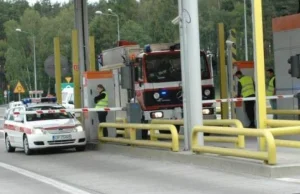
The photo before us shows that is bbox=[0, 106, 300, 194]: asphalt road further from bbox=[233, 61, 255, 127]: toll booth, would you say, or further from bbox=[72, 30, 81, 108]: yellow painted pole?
bbox=[233, 61, 255, 127]: toll booth

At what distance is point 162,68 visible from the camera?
19266 millimetres

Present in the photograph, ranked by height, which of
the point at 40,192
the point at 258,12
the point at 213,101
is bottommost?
the point at 40,192

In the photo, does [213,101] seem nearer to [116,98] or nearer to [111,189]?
[116,98]

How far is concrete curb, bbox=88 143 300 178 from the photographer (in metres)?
11.3

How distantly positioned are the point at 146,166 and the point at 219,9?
268 ft

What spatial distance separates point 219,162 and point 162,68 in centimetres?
685

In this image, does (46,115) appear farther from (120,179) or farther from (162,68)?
(120,179)

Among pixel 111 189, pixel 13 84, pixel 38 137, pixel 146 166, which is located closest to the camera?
pixel 111 189

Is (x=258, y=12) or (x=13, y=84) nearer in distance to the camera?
(x=258, y=12)

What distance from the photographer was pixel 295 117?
19.2 meters

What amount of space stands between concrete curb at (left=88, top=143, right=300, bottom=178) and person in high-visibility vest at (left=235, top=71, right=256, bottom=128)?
551 centimetres

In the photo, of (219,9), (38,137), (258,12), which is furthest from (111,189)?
(219,9)

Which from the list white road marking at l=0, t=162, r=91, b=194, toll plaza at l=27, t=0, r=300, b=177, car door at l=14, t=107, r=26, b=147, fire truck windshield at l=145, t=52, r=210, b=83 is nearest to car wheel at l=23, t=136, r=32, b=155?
car door at l=14, t=107, r=26, b=147

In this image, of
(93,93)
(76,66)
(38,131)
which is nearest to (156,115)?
(93,93)
